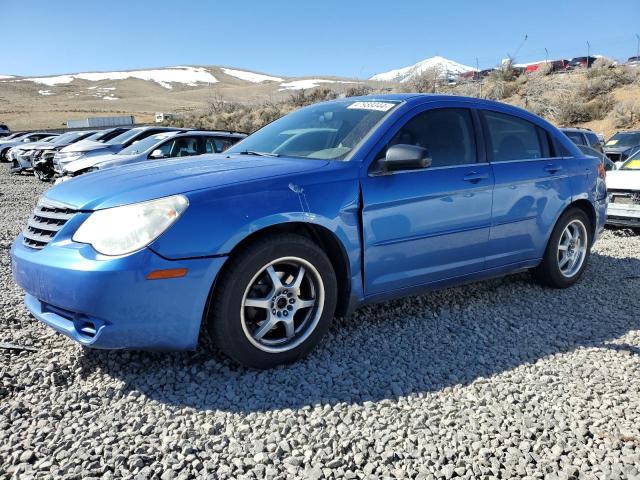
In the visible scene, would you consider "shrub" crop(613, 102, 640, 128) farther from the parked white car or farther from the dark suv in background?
the parked white car

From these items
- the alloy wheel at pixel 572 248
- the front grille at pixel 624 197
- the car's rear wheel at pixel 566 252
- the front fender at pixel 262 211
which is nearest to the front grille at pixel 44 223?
the front fender at pixel 262 211

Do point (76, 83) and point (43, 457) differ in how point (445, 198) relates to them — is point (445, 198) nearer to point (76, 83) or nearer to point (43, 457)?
point (43, 457)

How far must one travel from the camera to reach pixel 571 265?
16.5 ft

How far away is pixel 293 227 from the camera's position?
3225mm

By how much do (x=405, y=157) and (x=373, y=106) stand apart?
775mm

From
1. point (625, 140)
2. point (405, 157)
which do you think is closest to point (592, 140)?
point (625, 140)

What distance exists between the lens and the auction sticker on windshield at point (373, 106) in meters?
3.85

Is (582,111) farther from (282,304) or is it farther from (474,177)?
(282,304)

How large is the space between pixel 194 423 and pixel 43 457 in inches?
25.6

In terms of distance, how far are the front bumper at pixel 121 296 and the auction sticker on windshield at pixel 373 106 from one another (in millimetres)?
1745

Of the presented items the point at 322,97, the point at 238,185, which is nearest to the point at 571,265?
the point at 238,185

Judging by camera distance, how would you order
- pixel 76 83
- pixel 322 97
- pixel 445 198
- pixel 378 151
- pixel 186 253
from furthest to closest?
pixel 76 83
pixel 322 97
pixel 445 198
pixel 378 151
pixel 186 253

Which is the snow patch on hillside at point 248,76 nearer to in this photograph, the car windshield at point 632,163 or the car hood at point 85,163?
the car hood at point 85,163

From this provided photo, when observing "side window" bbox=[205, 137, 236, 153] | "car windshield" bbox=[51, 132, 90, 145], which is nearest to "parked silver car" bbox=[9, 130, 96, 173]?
"car windshield" bbox=[51, 132, 90, 145]
